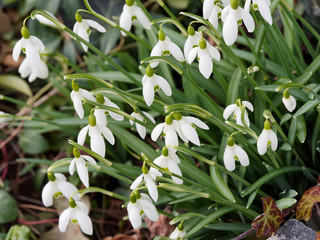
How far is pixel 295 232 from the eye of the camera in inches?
62.4

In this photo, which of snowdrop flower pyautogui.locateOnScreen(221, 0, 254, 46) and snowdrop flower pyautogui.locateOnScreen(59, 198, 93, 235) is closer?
snowdrop flower pyautogui.locateOnScreen(221, 0, 254, 46)

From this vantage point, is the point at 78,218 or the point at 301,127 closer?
the point at 78,218

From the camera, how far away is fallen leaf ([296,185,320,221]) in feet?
5.09

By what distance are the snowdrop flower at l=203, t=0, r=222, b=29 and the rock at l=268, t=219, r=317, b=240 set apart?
0.66 metres

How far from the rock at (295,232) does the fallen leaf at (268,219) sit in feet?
0.10

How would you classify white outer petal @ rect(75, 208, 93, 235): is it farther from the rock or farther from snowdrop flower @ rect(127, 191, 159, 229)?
the rock

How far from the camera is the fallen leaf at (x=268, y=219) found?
5.03 ft

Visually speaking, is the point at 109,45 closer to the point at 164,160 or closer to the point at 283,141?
the point at 283,141

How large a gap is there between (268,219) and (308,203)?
14 centimetres

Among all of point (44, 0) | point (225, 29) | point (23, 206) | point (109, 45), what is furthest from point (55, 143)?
point (225, 29)

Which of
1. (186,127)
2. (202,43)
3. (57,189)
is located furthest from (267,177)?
(57,189)

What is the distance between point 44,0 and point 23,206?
1.10 m

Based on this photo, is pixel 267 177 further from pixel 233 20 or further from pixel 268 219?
pixel 233 20

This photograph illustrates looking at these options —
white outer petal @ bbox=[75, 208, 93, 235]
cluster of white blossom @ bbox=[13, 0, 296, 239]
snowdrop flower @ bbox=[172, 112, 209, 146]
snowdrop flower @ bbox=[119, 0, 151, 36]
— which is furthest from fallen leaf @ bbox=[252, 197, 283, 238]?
snowdrop flower @ bbox=[119, 0, 151, 36]
